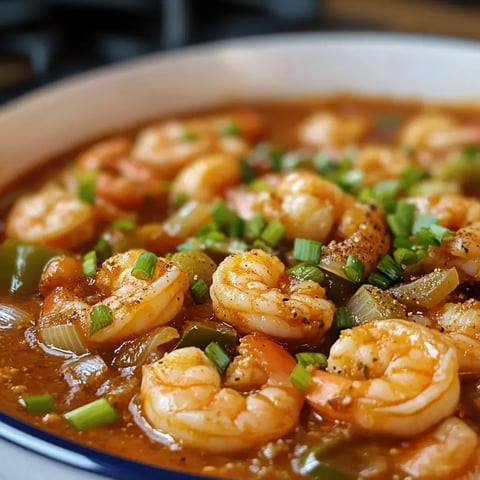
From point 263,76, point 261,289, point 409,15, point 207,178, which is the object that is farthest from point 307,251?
point 409,15

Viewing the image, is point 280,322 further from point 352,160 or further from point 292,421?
point 352,160

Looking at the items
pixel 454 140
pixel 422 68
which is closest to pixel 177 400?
pixel 454 140

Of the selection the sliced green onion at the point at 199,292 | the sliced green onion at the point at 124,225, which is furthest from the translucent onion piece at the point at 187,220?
the sliced green onion at the point at 199,292

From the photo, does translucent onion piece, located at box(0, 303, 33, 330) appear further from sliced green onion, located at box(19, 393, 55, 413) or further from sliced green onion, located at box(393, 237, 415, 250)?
sliced green onion, located at box(393, 237, 415, 250)

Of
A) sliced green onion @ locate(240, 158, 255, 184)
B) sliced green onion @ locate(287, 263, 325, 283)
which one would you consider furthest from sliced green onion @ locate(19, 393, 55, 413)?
sliced green onion @ locate(240, 158, 255, 184)

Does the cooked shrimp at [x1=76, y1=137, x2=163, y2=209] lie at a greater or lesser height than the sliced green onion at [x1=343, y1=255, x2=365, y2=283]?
lesser

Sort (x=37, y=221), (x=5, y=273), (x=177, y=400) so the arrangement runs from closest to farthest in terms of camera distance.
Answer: (x=177, y=400) < (x=5, y=273) < (x=37, y=221)
